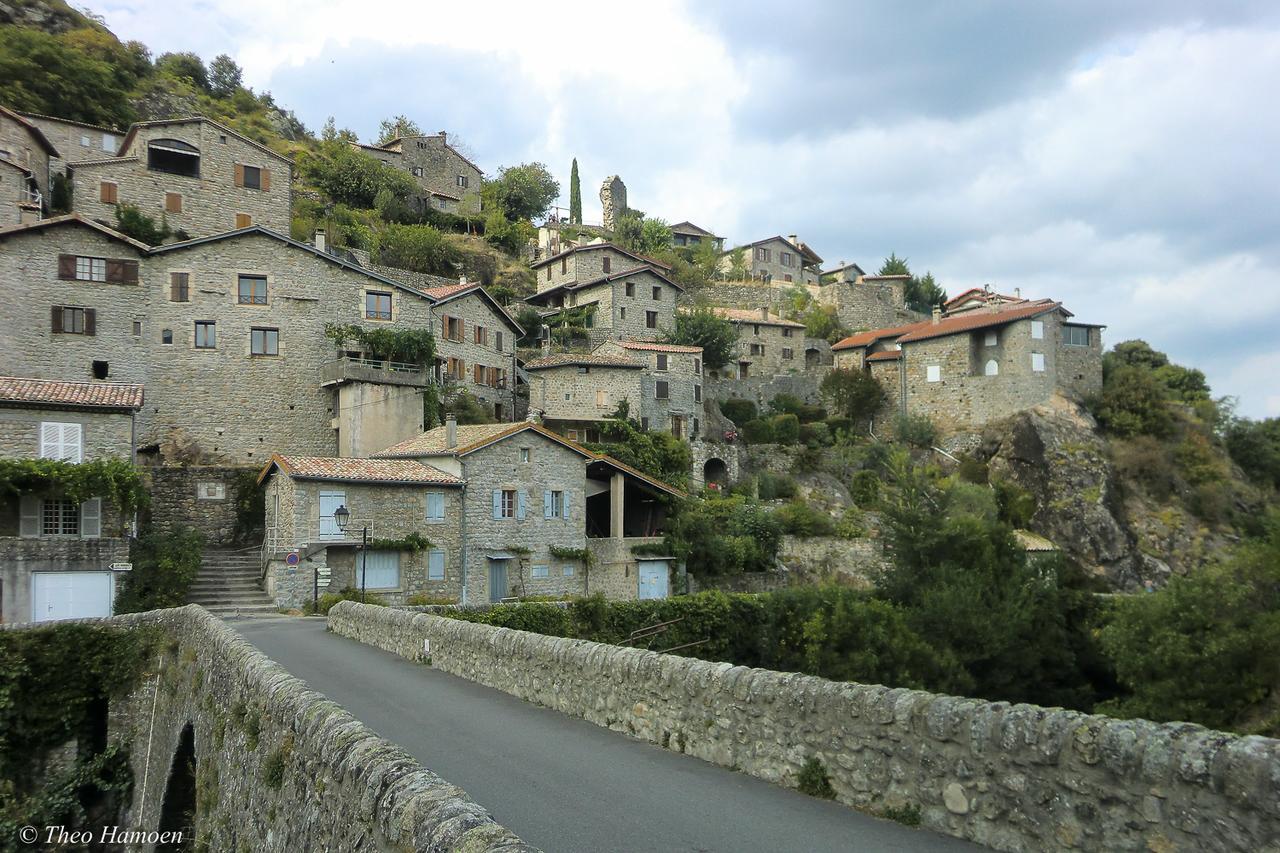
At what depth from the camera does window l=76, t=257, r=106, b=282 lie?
4091 centimetres

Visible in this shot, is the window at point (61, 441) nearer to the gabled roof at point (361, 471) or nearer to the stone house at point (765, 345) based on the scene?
the gabled roof at point (361, 471)

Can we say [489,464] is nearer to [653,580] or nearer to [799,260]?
[653,580]

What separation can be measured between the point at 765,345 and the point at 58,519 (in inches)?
1882

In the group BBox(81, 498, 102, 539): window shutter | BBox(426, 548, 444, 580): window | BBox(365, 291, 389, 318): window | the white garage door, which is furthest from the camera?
BBox(365, 291, 389, 318): window

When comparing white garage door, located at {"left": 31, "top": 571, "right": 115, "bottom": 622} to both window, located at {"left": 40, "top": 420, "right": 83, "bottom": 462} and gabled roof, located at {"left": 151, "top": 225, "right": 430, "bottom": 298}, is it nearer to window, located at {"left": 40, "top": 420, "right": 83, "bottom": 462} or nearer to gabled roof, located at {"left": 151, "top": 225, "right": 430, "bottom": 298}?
window, located at {"left": 40, "top": 420, "right": 83, "bottom": 462}

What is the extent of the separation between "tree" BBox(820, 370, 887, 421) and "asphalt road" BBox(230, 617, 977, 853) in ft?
168

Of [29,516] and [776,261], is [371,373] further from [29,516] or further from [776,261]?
[776,261]

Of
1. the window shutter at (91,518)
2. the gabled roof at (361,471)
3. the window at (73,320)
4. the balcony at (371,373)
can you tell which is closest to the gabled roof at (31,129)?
the window at (73,320)

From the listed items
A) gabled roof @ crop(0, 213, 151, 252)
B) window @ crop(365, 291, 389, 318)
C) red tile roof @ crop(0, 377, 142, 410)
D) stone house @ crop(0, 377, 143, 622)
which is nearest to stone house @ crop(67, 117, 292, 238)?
gabled roof @ crop(0, 213, 151, 252)

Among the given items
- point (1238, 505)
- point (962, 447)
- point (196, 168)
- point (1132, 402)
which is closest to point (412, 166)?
point (196, 168)

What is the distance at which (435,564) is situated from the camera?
116ft

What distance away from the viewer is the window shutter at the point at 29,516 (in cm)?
2938

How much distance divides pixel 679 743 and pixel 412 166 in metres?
83.6

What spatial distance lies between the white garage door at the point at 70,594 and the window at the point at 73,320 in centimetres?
1565
